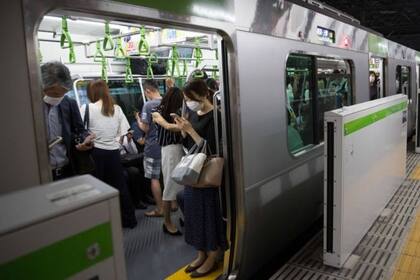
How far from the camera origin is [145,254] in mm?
3273

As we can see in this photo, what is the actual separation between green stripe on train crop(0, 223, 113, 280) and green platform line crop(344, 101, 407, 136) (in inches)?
75.9

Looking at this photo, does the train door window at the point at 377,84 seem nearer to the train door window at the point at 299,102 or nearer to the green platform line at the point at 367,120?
the green platform line at the point at 367,120

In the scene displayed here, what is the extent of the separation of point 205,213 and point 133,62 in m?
4.47

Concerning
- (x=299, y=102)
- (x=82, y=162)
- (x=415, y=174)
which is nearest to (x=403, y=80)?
(x=415, y=174)

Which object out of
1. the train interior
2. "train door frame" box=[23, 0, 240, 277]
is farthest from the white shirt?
"train door frame" box=[23, 0, 240, 277]

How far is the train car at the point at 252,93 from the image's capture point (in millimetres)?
1373

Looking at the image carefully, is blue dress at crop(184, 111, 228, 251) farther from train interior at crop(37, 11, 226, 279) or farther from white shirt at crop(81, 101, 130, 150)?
white shirt at crop(81, 101, 130, 150)

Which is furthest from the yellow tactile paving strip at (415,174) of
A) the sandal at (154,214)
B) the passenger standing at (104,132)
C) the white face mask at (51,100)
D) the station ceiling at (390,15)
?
the station ceiling at (390,15)

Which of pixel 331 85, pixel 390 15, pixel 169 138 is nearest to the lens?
pixel 169 138

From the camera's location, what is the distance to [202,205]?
279 centimetres

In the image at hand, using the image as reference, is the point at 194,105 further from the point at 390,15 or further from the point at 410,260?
the point at 390,15

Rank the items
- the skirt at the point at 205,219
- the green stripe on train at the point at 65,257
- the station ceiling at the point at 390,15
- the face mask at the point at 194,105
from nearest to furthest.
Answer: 1. the green stripe on train at the point at 65,257
2. the skirt at the point at 205,219
3. the face mask at the point at 194,105
4. the station ceiling at the point at 390,15

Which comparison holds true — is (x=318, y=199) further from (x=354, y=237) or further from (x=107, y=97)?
(x=107, y=97)

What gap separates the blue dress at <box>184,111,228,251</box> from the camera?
2777mm
